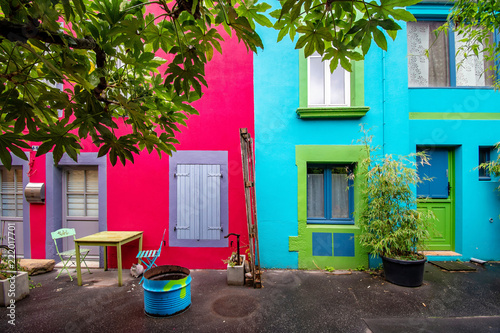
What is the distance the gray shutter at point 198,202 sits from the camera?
4.84m

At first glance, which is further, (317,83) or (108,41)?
(317,83)

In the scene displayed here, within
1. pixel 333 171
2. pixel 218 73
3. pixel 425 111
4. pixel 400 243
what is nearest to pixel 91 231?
pixel 218 73

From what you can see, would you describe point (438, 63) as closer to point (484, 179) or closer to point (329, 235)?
point (484, 179)

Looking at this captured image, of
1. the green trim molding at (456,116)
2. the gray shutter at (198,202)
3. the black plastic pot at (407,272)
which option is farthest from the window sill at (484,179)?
the gray shutter at (198,202)

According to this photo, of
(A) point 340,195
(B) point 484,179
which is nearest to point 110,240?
(A) point 340,195

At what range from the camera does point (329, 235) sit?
4.80m

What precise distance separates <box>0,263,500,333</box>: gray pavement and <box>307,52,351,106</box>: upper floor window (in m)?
3.54

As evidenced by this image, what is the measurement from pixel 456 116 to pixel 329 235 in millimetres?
3871

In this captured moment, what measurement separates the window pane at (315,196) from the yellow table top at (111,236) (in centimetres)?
358

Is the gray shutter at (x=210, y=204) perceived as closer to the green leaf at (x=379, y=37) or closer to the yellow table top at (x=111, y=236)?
the yellow table top at (x=111, y=236)

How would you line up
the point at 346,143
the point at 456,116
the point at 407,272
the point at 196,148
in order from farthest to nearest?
the point at 456,116 → the point at 196,148 → the point at 346,143 → the point at 407,272

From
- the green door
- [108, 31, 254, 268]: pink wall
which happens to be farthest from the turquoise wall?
the green door

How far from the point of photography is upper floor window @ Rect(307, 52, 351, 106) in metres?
→ 4.99

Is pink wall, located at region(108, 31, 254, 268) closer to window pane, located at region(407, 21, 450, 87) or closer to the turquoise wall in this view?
the turquoise wall
